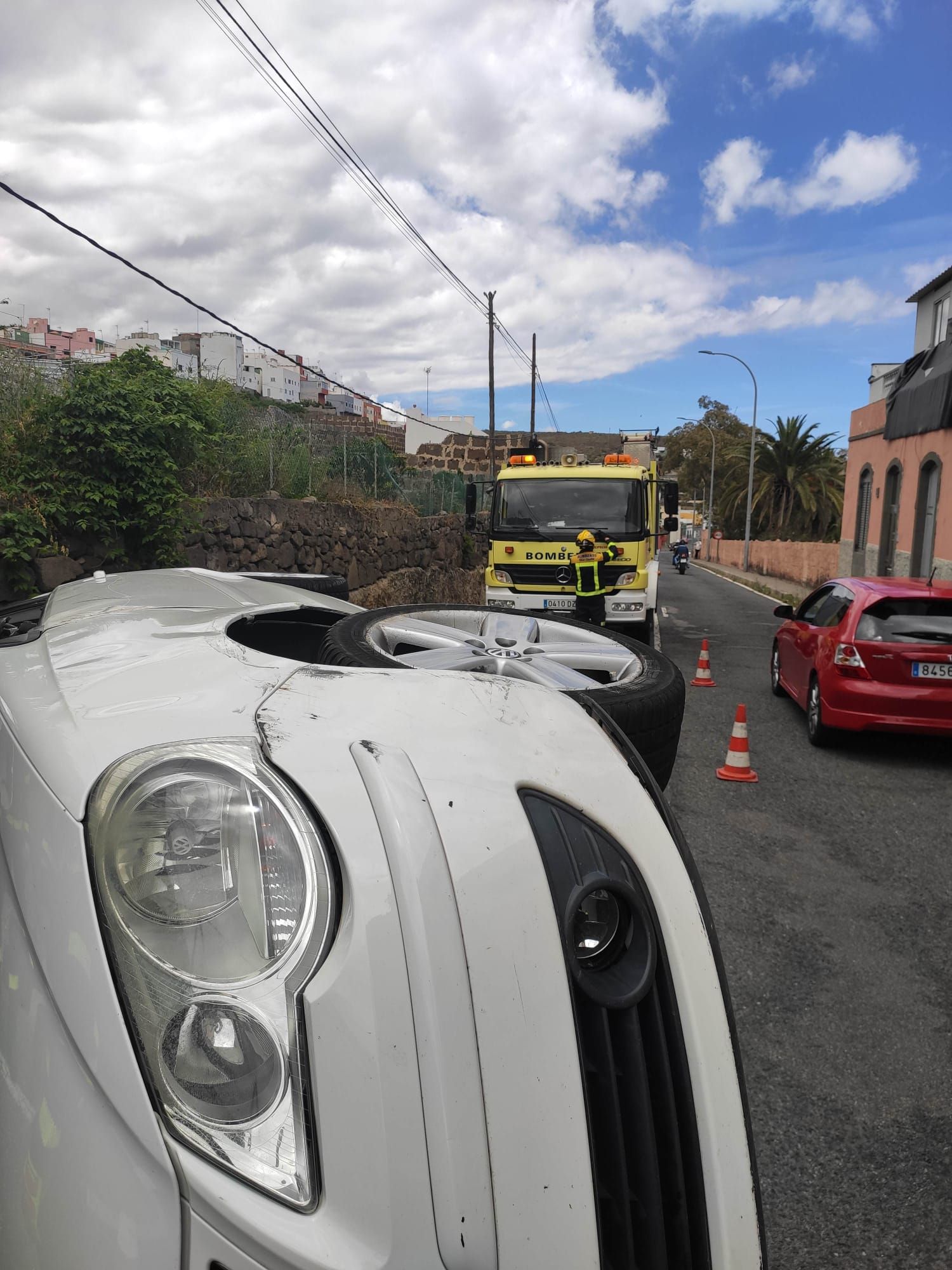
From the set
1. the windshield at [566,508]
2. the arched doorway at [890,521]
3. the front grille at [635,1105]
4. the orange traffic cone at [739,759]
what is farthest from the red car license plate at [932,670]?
the arched doorway at [890,521]

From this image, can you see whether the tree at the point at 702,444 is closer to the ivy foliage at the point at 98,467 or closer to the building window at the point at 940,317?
the building window at the point at 940,317

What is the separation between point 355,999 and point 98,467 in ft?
25.8

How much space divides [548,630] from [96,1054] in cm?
238

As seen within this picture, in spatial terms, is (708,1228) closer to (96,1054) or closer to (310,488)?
(96,1054)

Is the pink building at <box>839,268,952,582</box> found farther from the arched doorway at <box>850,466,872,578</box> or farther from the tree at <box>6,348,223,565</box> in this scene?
the tree at <box>6,348,223,565</box>

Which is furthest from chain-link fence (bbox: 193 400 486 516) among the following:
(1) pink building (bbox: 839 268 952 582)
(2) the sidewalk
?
(1) pink building (bbox: 839 268 952 582)

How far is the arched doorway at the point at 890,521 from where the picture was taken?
2391cm

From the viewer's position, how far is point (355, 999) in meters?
1.06

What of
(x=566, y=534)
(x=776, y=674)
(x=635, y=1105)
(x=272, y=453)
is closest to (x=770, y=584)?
(x=566, y=534)

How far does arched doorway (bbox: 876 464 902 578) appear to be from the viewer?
2391 cm

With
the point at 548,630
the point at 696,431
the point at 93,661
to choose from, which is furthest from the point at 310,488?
the point at 696,431

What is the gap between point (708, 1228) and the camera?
1188mm

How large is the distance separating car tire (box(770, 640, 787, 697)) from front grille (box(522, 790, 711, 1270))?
870cm

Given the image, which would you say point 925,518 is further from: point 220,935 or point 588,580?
point 220,935
